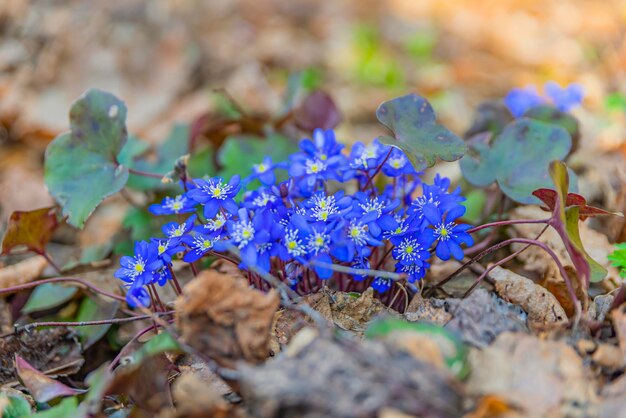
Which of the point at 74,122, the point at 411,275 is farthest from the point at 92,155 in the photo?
the point at 411,275

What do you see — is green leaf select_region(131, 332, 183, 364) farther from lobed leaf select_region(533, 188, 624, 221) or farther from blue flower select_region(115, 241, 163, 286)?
lobed leaf select_region(533, 188, 624, 221)

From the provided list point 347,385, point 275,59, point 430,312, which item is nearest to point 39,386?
point 347,385

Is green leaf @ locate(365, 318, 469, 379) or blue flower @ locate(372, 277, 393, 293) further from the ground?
green leaf @ locate(365, 318, 469, 379)

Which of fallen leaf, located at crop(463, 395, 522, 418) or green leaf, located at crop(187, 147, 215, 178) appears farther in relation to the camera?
green leaf, located at crop(187, 147, 215, 178)

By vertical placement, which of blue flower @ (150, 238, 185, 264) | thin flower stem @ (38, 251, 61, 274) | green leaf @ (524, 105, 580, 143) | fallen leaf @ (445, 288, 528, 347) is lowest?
thin flower stem @ (38, 251, 61, 274)

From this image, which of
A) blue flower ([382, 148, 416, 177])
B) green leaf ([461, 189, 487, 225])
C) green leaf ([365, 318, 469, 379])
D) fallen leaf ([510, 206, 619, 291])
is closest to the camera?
green leaf ([365, 318, 469, 379])

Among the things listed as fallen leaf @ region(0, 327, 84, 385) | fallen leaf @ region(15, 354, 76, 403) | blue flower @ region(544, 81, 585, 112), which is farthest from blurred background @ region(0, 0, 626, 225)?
fallen leaf @ region(15, 354, 76, 403)
